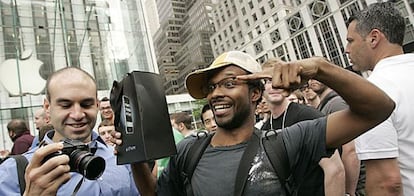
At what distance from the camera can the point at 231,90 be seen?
70.3 inches

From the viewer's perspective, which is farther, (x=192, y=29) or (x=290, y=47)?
(x=192, y=29)

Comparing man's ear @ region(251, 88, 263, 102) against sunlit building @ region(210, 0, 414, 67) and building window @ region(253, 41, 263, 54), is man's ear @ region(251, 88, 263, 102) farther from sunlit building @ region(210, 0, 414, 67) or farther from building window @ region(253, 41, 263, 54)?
building window @ region(253, 41, 263, 54)

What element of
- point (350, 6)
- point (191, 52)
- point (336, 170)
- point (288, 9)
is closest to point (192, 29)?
point (191, 52)

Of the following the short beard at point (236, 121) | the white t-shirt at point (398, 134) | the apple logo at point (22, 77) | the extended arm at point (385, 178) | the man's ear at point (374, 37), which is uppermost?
the apple logo at point (22, 77)

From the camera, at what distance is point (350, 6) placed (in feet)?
118

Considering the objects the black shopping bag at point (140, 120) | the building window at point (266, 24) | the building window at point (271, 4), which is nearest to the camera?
the black shopping bag at point (140, 120)

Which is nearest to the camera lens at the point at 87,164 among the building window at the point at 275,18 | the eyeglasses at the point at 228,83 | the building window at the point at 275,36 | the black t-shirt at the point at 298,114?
the eyeglasses at the point at 228,83

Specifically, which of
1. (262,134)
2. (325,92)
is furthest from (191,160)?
(325,92)

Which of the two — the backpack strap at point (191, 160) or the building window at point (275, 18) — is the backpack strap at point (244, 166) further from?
the building window at point (275, 18)

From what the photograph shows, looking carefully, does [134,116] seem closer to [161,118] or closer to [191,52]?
[161,118]

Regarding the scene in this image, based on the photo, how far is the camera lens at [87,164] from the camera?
128 centimetres

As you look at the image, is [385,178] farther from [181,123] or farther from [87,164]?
[181,123]

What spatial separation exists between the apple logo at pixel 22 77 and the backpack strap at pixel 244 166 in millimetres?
12271

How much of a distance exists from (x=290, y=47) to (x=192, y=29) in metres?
61.8
